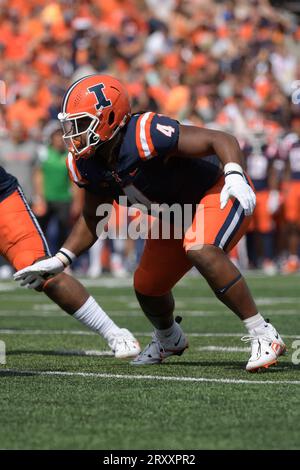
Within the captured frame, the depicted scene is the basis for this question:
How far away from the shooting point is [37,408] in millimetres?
4086

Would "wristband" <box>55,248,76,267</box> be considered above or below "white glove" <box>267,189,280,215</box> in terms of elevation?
above

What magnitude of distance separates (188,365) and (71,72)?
10214mm

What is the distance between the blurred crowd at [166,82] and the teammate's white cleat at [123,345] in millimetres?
7363

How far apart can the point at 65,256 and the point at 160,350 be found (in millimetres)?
718

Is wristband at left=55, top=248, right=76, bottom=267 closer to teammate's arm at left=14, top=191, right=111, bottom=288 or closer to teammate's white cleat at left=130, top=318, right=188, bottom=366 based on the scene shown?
teammate's arm at left=14, top=191, right=111, bottom=288

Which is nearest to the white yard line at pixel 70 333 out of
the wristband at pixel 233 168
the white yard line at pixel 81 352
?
the white yard line at pixel 81 352

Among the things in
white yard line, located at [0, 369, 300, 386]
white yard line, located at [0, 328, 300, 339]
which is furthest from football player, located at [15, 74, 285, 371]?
white yard line, located at [0, 328, 300, 339]

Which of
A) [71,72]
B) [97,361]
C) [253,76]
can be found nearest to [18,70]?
[71,72]

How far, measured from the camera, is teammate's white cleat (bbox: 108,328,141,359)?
18.6 feet

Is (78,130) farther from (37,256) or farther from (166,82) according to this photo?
(166,82)

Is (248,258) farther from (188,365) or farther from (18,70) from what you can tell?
(188,365)

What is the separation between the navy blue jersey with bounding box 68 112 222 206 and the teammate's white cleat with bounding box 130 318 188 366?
0.82 m

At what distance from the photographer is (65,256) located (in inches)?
208

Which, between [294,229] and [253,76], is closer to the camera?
[294,229]
